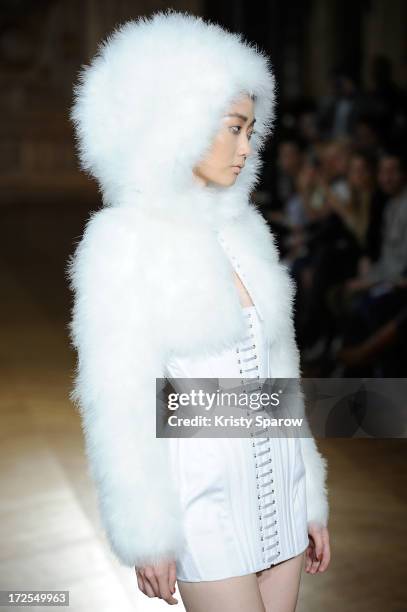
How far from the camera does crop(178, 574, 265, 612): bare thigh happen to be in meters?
1.70

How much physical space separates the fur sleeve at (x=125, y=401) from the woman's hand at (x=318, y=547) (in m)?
0.36

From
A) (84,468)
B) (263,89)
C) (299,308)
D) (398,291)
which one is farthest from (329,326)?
(263,89)

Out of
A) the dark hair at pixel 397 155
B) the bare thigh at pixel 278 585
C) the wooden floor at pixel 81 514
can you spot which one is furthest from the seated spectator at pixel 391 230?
the bare thigh at pixel 278 585

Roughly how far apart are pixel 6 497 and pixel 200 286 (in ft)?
7.76

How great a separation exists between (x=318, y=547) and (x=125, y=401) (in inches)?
20.8

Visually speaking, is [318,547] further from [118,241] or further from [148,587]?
[118,241]

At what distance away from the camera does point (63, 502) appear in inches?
151

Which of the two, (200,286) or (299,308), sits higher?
(299,308)

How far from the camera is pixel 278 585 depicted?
1.83m

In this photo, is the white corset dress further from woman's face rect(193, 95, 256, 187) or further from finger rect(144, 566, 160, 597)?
woman's face rect(193, 95, 256, 187)

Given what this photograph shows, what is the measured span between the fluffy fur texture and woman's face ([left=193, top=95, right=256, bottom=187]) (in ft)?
0.09

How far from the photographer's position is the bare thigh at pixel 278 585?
183 cm

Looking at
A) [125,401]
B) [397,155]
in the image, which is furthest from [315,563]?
[397,155]

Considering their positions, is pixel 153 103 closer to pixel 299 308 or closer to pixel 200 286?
pixel 200 286
